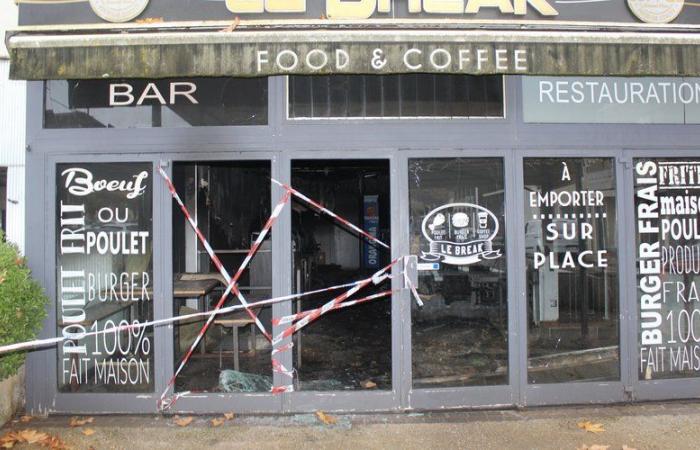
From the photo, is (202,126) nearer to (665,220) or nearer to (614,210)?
(614,210)

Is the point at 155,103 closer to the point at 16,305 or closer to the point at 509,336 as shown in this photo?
the point at 16,305

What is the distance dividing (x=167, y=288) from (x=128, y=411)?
3.62ft

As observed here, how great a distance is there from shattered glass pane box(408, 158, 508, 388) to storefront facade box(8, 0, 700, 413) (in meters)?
0.02

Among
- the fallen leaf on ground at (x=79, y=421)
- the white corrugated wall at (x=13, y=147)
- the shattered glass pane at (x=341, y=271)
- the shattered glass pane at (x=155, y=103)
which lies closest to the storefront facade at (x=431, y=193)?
the shattered glass pane at (x=155, y=103)

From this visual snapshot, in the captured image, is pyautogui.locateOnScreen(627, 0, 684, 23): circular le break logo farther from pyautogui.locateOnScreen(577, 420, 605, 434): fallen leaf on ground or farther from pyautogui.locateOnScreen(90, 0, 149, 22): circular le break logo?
pyautogui.locateOnScreen(90, 0, 149, 22): circular le break logo

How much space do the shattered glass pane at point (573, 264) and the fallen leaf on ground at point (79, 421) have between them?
3.91 m

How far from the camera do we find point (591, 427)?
375 cm

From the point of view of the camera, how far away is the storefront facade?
4086mm

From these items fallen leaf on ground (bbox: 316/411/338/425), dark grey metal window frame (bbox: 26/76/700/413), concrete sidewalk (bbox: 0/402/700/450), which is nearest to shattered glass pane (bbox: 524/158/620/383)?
Result: dark grey metal window frame (bbox: 26/76/700/413)

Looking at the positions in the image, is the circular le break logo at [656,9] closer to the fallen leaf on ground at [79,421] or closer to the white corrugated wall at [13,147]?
the white corrugated wall at [13,147]

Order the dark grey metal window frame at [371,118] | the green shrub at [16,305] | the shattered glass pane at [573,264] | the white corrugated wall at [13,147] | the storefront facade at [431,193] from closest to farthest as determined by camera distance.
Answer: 1. the green shrub at [16,305]
2. the storefront facade at [431,193]
3. the dark grey metal window frame at [371,118]
4. the shattered glass pane at [573,264]
5. the white corrugated wall at [13,147]

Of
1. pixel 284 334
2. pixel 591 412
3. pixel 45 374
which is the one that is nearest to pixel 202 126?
pixel 284 334

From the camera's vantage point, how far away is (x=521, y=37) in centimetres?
405

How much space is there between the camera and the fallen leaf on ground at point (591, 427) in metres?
3.72
